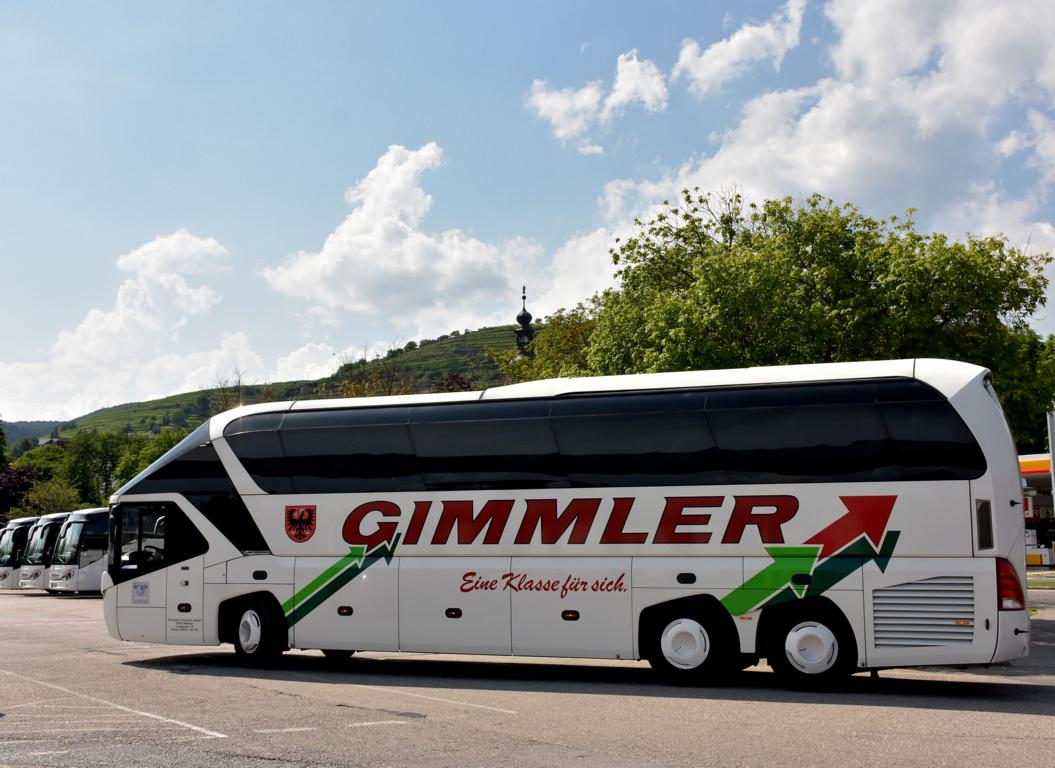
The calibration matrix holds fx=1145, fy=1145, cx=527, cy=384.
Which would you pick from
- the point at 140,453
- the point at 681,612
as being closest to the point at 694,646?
the point at 681,612

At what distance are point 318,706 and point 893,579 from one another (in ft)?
21.3

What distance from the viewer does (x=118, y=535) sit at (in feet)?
57.4

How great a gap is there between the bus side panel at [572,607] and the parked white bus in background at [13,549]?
36.3 meters

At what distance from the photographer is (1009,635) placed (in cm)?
1249

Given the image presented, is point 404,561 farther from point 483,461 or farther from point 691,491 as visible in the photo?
point 691,491

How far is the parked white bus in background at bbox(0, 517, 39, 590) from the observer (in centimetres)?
4591

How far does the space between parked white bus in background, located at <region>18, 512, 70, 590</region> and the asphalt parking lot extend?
1031 inches

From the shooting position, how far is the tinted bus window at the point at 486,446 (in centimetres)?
1469

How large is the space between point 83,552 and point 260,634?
1028 inches

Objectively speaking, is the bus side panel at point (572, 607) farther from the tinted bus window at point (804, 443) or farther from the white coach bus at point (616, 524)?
the tinted bus window at point (804, 443)

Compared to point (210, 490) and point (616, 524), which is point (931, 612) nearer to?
point (616, 524)

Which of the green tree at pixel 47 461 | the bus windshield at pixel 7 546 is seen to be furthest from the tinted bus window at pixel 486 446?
the green tree at pixel 47 461

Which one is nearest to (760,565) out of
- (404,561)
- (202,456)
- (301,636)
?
(404,561)

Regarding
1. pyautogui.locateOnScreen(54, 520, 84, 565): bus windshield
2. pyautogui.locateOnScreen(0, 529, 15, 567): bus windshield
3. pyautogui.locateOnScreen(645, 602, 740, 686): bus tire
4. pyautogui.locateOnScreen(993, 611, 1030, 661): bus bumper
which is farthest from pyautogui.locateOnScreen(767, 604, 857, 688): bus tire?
pyautogui.locateOnScreen(0, 529, 15, 567): bus windshield
